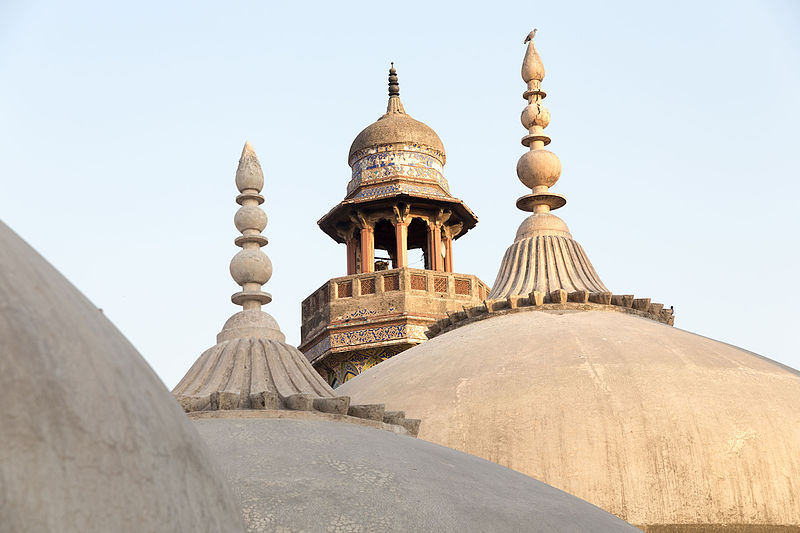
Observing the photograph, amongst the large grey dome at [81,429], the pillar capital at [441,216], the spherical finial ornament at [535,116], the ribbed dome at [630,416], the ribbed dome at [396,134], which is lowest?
the large grey dome at [81,429]

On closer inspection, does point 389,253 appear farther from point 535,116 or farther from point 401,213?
point 535,116

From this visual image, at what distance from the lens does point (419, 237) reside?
24219mm

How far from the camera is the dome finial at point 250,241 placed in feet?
23.5

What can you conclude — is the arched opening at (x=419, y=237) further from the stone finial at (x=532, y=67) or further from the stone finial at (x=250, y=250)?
the stone finial at (x=250, y=250)

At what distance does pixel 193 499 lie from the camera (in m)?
2.54

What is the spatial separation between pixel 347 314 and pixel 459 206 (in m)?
3.65

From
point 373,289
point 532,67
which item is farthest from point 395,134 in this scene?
point 532,67

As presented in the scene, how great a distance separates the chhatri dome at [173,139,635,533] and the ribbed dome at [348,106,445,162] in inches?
606

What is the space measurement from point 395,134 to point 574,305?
40.8ft

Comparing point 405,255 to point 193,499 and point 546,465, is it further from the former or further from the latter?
point 193,499

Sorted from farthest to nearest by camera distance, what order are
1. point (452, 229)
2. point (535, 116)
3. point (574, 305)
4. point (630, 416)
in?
point (452, 229), point (535, 116), point (574, 305), point (630, 416)

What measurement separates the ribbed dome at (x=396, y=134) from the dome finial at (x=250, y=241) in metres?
14.5

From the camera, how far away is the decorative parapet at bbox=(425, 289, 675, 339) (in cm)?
989

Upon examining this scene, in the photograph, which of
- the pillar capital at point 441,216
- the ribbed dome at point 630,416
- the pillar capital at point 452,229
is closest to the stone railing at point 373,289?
the pillar capital at point 441,216
